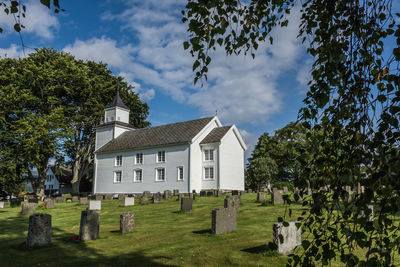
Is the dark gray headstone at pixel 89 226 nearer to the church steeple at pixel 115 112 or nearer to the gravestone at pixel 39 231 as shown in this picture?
the gravestone at pixel 39 231

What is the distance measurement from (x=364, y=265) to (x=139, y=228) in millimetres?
10790

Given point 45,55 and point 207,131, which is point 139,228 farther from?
point 45,55

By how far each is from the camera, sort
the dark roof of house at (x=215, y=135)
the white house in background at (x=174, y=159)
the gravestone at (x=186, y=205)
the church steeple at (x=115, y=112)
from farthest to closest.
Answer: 1. the church steeple at (x=115, y=112)
2. the dark roof of house at (x=215, y=135)
3. the white house in background at (x=174, y=159)
4. the gravestone at (x=186, y=205)

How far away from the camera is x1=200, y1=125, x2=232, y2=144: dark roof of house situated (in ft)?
118

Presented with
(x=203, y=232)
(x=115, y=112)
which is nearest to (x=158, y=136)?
(x=115, y=112)

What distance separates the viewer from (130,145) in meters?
41.2

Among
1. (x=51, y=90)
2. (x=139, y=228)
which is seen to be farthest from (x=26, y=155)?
(x=139, y=228)

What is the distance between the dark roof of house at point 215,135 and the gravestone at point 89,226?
25710mm

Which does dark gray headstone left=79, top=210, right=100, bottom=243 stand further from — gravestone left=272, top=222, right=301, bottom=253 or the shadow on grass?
gravestone left=272, top=222, right=301, bottom=253

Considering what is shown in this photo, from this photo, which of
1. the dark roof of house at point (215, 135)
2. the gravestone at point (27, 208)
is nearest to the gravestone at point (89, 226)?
the gravestone at point (27, 208)

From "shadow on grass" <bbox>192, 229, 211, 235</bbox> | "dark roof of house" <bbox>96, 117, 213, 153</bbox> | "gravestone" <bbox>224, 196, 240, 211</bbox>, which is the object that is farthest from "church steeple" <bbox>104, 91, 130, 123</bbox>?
"shadow on grass" <bbox>192, 229, 211, 235</bbox>

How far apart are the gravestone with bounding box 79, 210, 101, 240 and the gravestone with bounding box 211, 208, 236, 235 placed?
13.1 ft

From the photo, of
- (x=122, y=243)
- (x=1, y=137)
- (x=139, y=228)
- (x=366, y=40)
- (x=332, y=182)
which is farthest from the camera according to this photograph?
(x=1, y=137)

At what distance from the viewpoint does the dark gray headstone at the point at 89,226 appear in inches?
406
